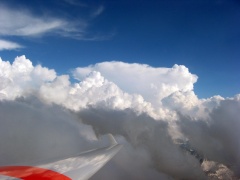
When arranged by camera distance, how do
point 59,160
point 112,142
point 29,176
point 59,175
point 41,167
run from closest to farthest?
point 29,176, point 59,175, point 41,167, point 59,160, point 112,142

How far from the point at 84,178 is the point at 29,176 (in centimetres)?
419

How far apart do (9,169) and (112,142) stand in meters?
18.6

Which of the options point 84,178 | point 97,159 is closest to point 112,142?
point 97,159

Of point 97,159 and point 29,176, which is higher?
point 97,159

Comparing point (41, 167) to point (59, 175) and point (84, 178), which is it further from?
point (84, 178)

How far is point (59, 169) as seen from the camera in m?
16.8

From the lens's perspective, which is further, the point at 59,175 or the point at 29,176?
the point at 59,175

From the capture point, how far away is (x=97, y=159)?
22.5 meters

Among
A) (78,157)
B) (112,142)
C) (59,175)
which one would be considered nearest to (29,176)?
(59,175)

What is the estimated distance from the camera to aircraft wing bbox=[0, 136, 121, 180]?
1445 cm

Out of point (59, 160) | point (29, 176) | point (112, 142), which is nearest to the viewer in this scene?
point (29, 176)

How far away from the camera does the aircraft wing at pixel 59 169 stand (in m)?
14.4

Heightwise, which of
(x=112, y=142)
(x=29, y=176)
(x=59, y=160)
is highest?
(x=112, y=142)

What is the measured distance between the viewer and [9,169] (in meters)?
15.7
